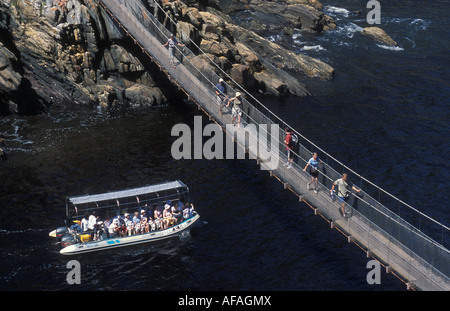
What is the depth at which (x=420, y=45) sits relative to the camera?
81312 mm

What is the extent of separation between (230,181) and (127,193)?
31.1 ft

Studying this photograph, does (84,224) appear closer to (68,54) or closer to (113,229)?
(113,229)

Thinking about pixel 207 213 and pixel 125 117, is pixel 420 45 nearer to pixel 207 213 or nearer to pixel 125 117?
pixel 125 117

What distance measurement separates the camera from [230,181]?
4847cm

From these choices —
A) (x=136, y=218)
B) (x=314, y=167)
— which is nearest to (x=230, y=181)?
(x=136, y=218)

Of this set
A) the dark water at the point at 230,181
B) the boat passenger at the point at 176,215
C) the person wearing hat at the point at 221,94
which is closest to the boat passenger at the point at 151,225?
the dark water at the point at 230,181

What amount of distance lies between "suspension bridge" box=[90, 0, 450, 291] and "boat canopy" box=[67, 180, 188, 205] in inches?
243

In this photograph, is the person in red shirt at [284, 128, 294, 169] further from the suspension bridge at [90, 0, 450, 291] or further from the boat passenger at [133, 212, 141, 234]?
the boat passenger at [133, 212, 141, 234]

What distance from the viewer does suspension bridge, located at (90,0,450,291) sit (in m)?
33.2

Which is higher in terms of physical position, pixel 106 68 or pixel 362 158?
pixel 106 68

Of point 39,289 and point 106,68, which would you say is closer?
point 39,289

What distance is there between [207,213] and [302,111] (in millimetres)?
22234
